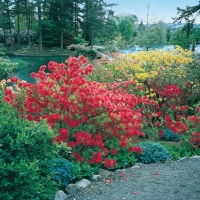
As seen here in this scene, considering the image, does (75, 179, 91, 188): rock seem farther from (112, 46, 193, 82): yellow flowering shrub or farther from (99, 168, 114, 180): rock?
(112, 46, 193, 82): yellow flowering shrub

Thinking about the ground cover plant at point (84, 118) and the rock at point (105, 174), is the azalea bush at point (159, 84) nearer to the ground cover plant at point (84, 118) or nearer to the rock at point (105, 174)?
the ground cover plant at point (84, 118)

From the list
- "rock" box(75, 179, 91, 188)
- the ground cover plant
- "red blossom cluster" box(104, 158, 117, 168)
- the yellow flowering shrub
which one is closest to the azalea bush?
the yellow flowering shrub

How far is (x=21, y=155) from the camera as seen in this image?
3506 millimetres

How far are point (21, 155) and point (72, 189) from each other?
1.59m

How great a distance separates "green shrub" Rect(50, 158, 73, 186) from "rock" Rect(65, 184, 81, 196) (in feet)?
0.29

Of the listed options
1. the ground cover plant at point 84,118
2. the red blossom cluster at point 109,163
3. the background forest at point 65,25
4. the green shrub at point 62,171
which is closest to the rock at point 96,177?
the ground cover plant at point 84,118

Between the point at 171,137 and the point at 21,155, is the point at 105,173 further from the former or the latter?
the point at 171,137

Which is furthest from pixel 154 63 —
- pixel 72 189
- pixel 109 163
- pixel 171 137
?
pixel 72 189

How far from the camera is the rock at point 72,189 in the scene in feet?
15.4

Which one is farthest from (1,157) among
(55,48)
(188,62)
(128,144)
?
(55,48)

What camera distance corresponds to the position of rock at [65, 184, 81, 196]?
4.68 m

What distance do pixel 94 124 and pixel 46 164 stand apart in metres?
2.25

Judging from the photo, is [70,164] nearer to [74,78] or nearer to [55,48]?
[74,78]

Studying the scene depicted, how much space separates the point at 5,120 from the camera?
12.0ft
